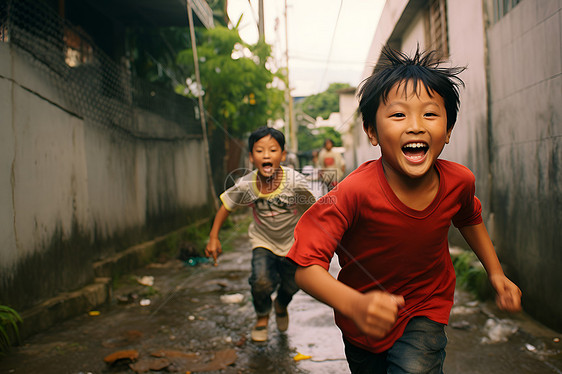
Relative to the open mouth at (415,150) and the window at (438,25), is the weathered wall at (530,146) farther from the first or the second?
the open mouth at (415,150)

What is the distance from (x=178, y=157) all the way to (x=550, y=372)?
7.18 m

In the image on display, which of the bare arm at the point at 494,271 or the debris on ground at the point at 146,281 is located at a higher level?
the bare arm at the point at 494,271

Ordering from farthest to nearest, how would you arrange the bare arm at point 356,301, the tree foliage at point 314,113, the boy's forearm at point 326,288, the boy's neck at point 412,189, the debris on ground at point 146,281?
1. the tree foliage at point 314,113
2. the debris on ground at point 146,281
3. the boy's neck at point 412,189
4. the boy's forearm at point 326,288
5. the bare arm at point 356,301

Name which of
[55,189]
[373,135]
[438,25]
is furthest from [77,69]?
[438,25]

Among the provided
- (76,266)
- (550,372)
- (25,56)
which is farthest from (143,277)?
(550,372)

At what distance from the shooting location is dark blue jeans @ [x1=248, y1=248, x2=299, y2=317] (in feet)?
12.1

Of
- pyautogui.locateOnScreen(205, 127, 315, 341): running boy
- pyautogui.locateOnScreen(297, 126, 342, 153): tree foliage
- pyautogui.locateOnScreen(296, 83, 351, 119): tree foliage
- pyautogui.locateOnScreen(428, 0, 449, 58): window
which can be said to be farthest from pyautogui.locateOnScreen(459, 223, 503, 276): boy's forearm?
pyautogui.locateOnScreen(296, 83, 351, 119): tree foliage

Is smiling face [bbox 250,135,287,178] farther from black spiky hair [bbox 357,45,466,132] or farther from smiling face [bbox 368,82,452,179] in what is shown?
smiling face [bbox 368,82,452,179]

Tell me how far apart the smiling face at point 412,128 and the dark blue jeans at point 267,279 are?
2.13 m

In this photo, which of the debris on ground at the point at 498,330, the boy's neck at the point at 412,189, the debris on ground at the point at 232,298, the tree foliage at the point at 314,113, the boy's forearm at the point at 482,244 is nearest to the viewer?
the boy's neck at the point at 412,189

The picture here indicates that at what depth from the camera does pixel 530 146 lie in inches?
149

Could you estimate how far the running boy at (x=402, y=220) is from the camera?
1700 millimetres

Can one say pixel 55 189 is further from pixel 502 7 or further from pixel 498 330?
pixel 502 7

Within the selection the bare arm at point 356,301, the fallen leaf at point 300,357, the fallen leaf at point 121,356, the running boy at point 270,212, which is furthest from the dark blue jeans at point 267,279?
the bare arm at point 356,301
